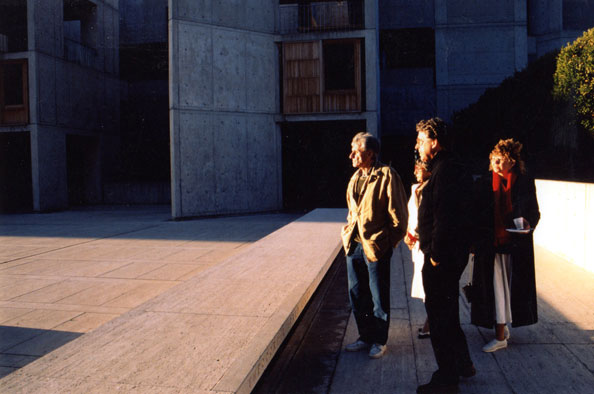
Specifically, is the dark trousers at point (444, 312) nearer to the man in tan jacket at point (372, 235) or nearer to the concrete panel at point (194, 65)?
the man in tan jacket at point (372, 235)

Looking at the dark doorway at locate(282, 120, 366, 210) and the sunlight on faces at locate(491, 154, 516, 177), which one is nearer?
the sunlight on faces at locate(491, 154, 516, 177)

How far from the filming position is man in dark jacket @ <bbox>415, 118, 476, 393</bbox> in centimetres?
320

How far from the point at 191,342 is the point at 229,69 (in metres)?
14.9

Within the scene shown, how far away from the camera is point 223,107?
17438 millimetres

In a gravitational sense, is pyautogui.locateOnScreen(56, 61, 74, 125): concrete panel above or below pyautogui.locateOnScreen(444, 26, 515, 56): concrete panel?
below

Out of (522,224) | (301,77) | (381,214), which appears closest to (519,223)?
(522,224)

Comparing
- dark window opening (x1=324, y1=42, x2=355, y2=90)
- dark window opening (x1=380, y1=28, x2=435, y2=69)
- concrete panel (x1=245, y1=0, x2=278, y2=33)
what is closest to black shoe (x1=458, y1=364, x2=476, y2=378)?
concrete panel (x1=245, y1=0, x2=278, y2=33)

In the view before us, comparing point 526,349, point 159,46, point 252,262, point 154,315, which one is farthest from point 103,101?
point 526,349

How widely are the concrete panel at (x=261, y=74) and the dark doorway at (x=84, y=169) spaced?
10.5 m

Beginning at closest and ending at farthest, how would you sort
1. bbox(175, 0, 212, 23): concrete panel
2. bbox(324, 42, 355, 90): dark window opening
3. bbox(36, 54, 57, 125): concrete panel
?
bbox(175, 0, 212, 23): concrete panel, bbox(36, 54, 57, 125): concrete panel, bbox(324, 42, 355, 90): dark window opening

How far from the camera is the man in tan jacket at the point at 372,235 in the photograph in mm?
3904

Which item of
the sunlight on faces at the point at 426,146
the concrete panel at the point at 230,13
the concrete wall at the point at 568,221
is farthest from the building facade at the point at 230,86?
the sunlight on faces at the point at 426,146

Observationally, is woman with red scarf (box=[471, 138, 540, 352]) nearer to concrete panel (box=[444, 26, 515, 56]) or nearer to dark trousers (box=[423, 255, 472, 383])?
dark trousers (box=[423, 255, 472, 383])

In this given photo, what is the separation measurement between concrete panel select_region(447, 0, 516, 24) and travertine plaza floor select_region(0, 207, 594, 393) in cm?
2076
